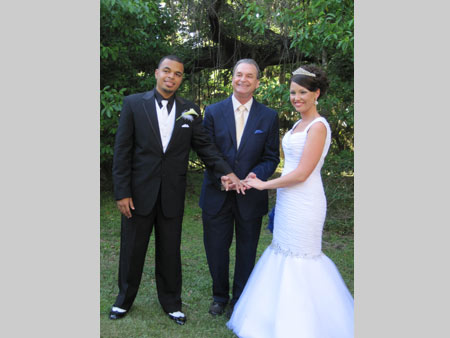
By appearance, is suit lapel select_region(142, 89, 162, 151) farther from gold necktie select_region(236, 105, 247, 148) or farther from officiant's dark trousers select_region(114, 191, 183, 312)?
gold necktie select_region(236, 105, 247, 148)

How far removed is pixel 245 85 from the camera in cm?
354

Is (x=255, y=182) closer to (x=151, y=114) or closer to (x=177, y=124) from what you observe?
(x=177, y=124)

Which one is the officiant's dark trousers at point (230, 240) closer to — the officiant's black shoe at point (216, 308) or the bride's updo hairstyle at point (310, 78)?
the officiant's black shoe at point (216, 308)

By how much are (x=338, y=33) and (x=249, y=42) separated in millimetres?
4863

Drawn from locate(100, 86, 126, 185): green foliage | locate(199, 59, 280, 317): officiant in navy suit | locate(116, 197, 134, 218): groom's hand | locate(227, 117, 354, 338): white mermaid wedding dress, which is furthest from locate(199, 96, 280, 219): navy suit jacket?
locate(100, 86, 126, 185): green foliage

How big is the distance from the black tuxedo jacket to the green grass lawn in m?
0.99

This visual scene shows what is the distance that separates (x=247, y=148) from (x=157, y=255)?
4.06 feet

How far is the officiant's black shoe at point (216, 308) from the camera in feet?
12.9

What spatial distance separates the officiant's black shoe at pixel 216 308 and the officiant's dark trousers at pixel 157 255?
323 millimetres

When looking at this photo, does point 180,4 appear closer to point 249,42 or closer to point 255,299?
point 249,42

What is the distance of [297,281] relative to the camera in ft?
10.2

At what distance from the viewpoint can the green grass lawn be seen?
3.58 meters

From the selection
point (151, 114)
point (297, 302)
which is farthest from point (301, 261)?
point (151, 114)

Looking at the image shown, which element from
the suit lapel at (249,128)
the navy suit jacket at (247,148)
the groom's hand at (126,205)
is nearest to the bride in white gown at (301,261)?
the navy suit jacket at (247,148)
